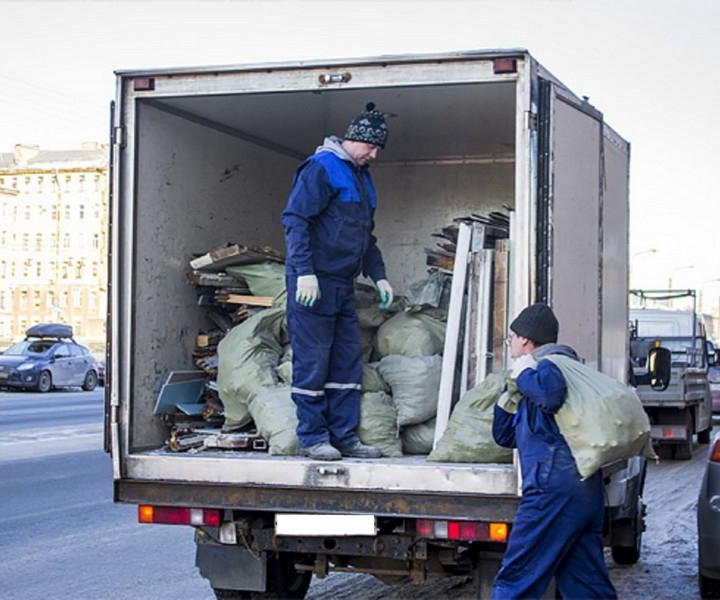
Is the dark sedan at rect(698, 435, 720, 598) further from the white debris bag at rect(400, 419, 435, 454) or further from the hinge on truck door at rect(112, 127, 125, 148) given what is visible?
the hinge on truck door at rect(112, 127, 125, 148)

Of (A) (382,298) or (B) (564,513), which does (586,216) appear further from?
(B) (564,513)

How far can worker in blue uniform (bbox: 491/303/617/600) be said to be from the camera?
500 cm

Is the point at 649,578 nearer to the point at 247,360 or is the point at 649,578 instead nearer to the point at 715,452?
the point at 715,452

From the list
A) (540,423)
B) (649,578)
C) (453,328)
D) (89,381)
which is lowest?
(89,381)

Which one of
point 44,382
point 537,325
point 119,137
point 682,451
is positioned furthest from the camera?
point 44,382

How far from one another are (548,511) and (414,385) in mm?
1619

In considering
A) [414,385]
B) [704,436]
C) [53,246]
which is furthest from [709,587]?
[53,246]

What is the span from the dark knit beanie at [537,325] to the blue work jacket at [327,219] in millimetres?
1207

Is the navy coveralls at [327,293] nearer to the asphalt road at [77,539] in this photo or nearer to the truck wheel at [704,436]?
the asphalt road at [77,539]

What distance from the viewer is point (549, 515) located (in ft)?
16.4

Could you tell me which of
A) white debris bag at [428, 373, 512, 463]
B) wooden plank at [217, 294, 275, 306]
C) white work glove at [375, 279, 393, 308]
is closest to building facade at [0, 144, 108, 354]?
wooden plank at [217, 294, 275, 306]

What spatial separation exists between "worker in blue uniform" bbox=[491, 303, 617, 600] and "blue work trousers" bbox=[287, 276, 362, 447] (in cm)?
126

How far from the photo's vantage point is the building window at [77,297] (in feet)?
326

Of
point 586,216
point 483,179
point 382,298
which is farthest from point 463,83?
point 483,179
